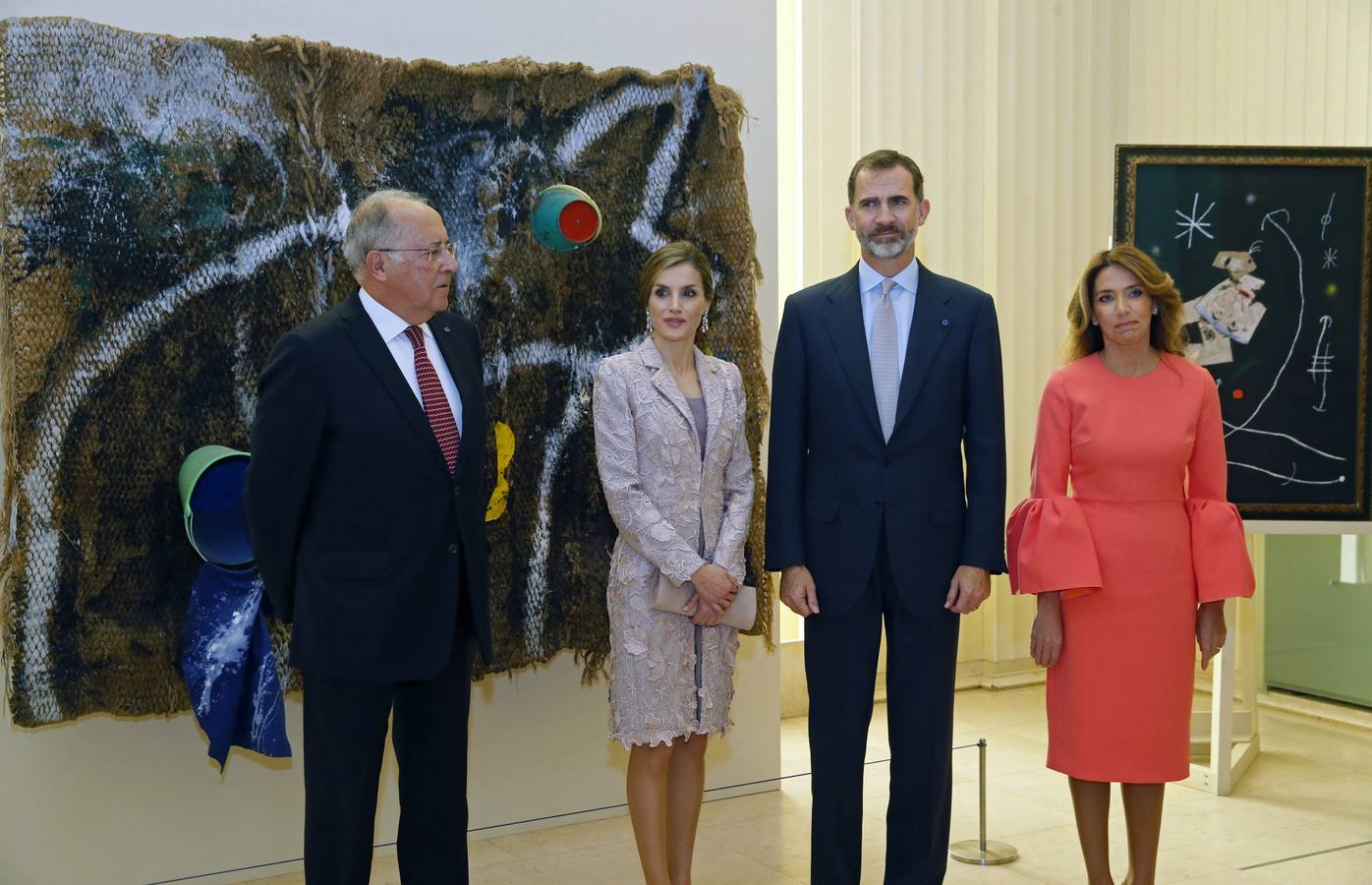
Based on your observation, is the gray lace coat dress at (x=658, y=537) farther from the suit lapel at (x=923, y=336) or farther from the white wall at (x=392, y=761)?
the white wall at (x=392, y=761)

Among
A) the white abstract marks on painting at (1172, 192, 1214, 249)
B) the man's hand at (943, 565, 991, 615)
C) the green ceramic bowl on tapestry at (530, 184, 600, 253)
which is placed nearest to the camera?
the man's hand at (943, 565, 991, 615)

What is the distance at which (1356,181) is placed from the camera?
4.17 metres

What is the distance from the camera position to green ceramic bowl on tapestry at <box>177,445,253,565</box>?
3.18 metres

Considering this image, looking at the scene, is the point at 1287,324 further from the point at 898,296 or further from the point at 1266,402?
the point at 898,296

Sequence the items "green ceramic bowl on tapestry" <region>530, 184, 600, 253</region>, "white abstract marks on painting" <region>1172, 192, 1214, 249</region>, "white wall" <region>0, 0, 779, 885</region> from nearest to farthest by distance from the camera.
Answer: "white wall" <region>0, 0, 779, 885</region>
"green ceramic bowl on tapestry" <region>530, 184, 600, 253</region>
"white abstract marks on painting" <region>1172, 192, 1214, 249</region>

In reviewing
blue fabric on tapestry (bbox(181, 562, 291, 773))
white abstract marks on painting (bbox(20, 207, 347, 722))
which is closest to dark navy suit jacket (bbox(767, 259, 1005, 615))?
blue fabric on tapestry (bbox(181, 562, 291, 773))

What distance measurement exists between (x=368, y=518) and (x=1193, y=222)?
2.81 m

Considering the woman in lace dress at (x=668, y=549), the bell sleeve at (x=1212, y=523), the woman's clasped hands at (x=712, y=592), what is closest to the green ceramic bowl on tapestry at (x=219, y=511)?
the woman in lace dress at (x=668, y=549)

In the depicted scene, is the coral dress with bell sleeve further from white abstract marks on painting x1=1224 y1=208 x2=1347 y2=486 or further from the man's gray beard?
white abstract marks on painting x1=1224 y1=208 x2=1347 y2=486

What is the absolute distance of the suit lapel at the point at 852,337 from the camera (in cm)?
299

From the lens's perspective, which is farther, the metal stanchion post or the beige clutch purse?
the metal stanchion post

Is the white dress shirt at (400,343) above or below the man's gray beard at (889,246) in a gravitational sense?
below

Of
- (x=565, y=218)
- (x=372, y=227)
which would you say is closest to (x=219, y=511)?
(x=372, y=227)

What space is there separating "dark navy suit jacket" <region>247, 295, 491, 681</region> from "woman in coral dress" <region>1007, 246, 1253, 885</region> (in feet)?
4.65
